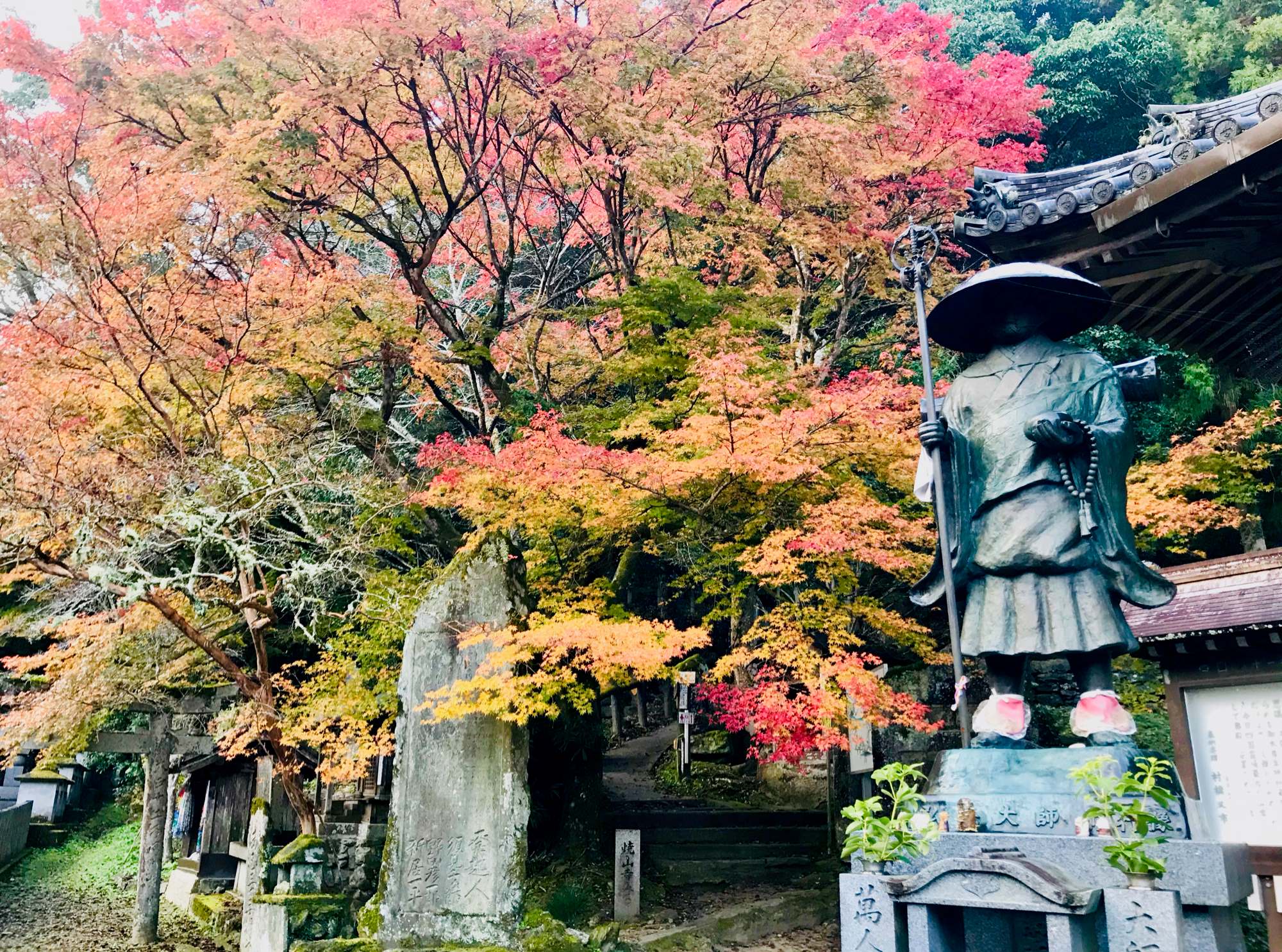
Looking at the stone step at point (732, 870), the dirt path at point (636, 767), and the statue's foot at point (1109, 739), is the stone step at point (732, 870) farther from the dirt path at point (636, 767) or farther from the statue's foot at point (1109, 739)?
the statue's foot at point (1109, 739)

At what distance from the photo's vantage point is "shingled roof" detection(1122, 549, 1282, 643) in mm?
8477

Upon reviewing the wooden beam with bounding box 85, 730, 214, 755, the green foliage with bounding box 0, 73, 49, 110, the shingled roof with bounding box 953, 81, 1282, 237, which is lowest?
the wooden beam with bounding box 85, 730, 214, 755

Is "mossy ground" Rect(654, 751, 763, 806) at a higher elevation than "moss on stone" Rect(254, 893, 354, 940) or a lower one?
higher

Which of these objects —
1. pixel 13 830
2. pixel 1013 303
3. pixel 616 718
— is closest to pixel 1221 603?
pixel 1013 303

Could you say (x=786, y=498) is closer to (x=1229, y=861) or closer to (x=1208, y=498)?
(x=1229, y=861)

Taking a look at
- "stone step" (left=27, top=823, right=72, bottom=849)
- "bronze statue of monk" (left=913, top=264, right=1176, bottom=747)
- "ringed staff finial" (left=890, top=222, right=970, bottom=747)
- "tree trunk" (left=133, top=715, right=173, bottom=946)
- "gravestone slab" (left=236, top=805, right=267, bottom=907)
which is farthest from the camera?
"stone step" (left=27, top=823, right=72, bottom=849)

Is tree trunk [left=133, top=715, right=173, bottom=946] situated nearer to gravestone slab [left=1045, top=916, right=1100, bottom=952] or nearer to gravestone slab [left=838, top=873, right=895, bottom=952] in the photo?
gravestone slab [left=838, top=873, right=895, bottom=952]

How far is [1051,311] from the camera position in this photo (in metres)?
6.02

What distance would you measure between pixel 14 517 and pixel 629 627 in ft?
21.4

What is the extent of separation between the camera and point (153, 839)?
532 inches

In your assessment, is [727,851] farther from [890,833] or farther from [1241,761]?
Answer: [890,833]

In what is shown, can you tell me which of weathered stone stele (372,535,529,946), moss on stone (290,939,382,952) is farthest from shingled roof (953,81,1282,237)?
moss on stone (290,939,382,952)

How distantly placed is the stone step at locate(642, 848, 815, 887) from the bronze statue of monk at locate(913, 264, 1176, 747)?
357 inches

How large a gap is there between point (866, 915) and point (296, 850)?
8.44 m
